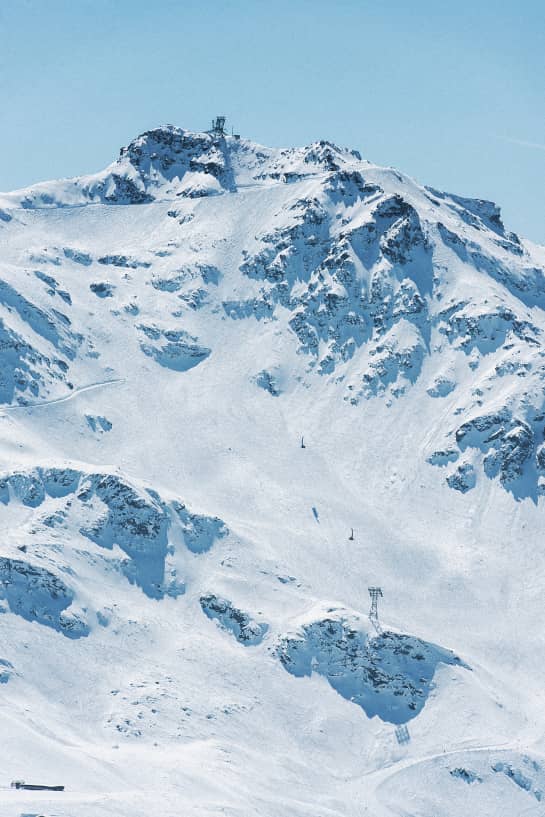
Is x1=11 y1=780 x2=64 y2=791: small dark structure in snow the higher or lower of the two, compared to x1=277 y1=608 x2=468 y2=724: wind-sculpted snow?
higher

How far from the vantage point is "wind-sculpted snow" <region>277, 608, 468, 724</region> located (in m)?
157

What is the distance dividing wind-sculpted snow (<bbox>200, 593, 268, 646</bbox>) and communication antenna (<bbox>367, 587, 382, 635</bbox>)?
41.2 ft

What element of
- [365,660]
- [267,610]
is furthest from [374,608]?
[267,610]

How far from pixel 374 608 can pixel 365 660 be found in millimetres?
7834

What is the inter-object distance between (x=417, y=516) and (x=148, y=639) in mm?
45234

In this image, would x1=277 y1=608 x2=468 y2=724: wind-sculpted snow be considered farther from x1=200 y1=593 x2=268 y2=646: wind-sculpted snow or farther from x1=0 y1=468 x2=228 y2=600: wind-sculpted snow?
x1=0 y1=468 x2=228 y2=600: wind-sculpted snow

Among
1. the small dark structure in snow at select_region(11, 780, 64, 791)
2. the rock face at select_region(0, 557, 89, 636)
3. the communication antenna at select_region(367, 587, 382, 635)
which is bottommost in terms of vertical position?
the rock face at select_region(0, 557, 89, 636)

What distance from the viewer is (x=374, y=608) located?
539 ft

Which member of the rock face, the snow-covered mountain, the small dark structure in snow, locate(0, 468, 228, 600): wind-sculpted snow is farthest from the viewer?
locate(0, 468, 228, 600): wind-sculpted snow

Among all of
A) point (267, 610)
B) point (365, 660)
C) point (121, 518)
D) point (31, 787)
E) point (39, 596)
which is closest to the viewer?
point (31, 787)

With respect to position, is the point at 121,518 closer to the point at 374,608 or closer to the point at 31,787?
the point at 374,608

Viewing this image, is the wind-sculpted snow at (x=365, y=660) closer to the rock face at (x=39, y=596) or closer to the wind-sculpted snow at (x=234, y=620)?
the wind-sculpted snow at (x=234, y=620)

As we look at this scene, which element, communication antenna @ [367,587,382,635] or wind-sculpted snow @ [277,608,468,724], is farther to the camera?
communication antenna @ [367,587,382,635]

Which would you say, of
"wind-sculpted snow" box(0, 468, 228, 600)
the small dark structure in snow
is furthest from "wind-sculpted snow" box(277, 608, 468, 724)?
the small dark structure in snow
